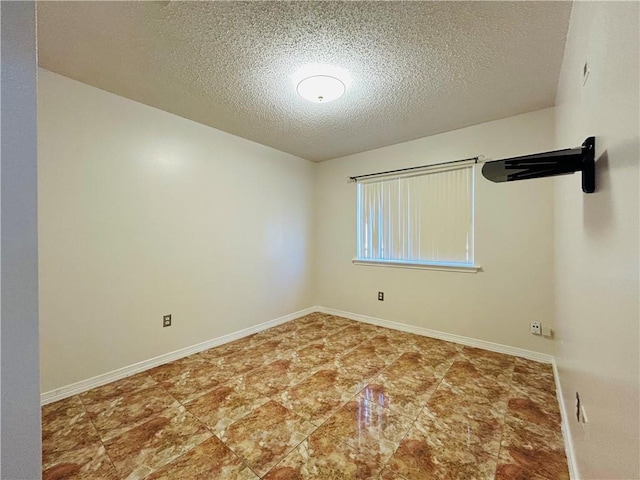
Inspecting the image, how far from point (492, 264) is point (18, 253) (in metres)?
3.35

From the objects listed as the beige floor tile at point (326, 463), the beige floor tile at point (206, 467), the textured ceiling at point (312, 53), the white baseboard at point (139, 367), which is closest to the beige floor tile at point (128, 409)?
the white baseboard at point (139, 367)

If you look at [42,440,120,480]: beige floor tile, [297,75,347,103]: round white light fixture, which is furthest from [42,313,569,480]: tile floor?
[297,75,347,103]: round white light fixture

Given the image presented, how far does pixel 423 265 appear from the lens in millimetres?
3279

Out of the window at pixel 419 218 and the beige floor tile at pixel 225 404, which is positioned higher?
the window at pixel 419 218

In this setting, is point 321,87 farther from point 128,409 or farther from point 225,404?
point 128,409

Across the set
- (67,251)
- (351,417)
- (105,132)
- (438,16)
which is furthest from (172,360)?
(438,16)

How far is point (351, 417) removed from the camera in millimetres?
1780

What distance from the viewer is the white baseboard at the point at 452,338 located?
259cm

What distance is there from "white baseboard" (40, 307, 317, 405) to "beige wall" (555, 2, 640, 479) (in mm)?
2399

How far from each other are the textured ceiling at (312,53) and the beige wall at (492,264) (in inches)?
13.2

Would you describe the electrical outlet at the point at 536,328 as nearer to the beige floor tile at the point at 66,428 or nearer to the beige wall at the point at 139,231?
the beige wall at the point at 139,231

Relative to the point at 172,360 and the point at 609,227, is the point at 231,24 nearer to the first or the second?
the point at 609,227

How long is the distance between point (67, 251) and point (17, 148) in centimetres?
203

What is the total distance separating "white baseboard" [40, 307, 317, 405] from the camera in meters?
2.01
